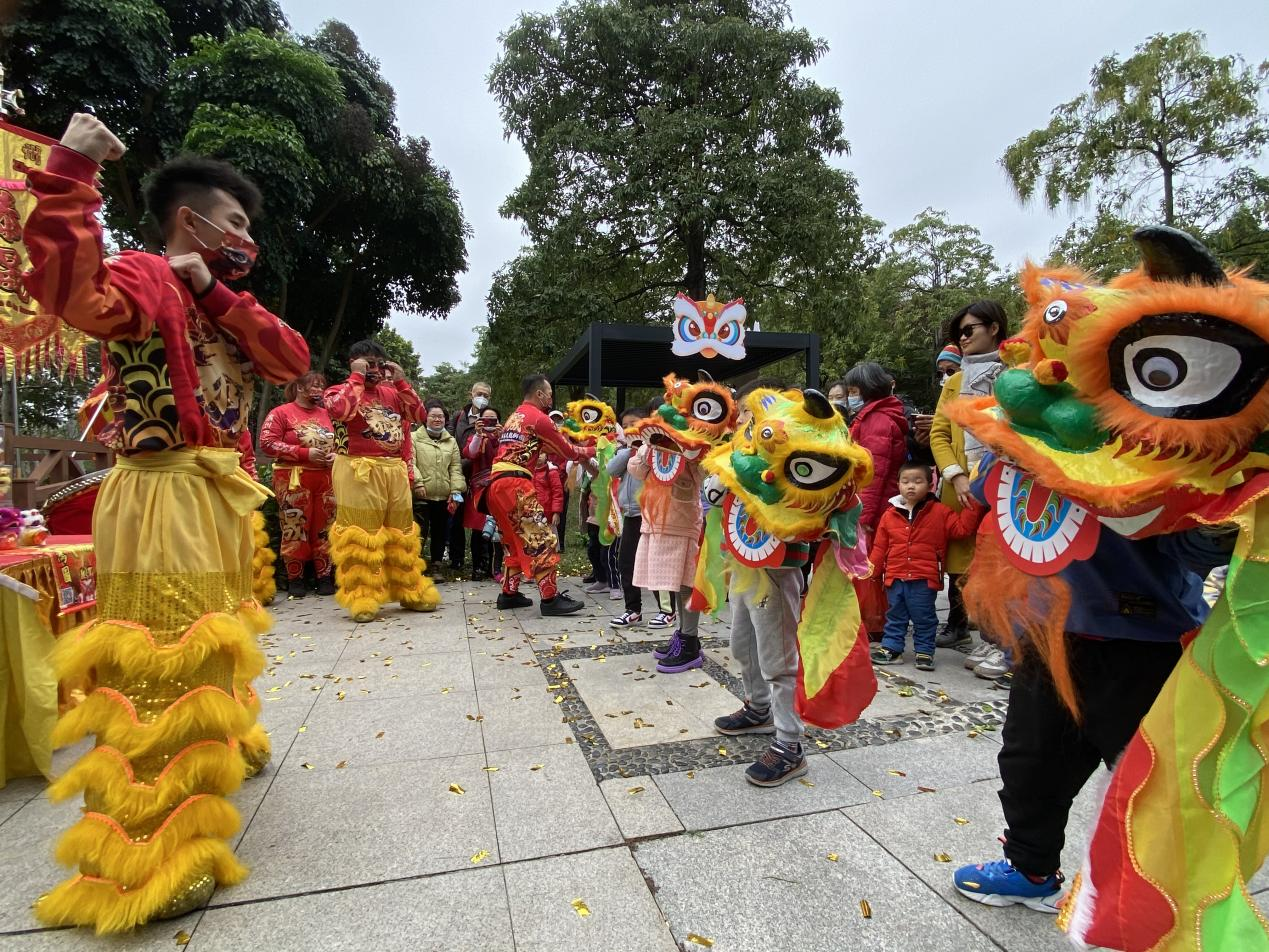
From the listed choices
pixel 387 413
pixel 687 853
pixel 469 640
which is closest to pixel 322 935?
pixel 687 853

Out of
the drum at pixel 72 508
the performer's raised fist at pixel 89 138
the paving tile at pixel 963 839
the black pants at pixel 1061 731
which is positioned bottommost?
the paving tile at pixel 963 839

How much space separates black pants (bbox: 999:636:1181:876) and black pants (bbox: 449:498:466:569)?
6.34m

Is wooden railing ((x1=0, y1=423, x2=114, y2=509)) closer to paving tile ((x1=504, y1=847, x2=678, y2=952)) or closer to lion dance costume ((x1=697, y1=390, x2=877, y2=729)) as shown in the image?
paving tile ((x1=504, y1=847, x2=678, y2=952))

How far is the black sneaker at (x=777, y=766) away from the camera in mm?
2643

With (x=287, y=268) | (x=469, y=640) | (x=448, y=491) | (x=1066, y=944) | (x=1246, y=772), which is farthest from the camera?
(x=287, y=268)

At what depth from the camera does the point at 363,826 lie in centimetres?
238

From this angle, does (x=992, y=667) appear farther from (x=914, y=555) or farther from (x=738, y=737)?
(x=738, y=737)

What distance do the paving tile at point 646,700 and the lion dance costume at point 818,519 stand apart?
859 millimetres

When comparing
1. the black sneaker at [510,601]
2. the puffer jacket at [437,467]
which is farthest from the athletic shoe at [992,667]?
the puffer jacket at [437,467]

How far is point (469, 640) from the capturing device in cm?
482

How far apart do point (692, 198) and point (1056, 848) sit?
13.8 m

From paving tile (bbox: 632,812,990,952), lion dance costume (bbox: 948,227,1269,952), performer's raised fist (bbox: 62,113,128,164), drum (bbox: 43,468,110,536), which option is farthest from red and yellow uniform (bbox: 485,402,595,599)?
lion dance costume (bbox: 948,227,1269,952)

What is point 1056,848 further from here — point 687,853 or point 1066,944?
point 687,853

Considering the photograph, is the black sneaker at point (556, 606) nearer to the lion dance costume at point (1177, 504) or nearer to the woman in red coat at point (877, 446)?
the woman in red coat at point (877, 446)
